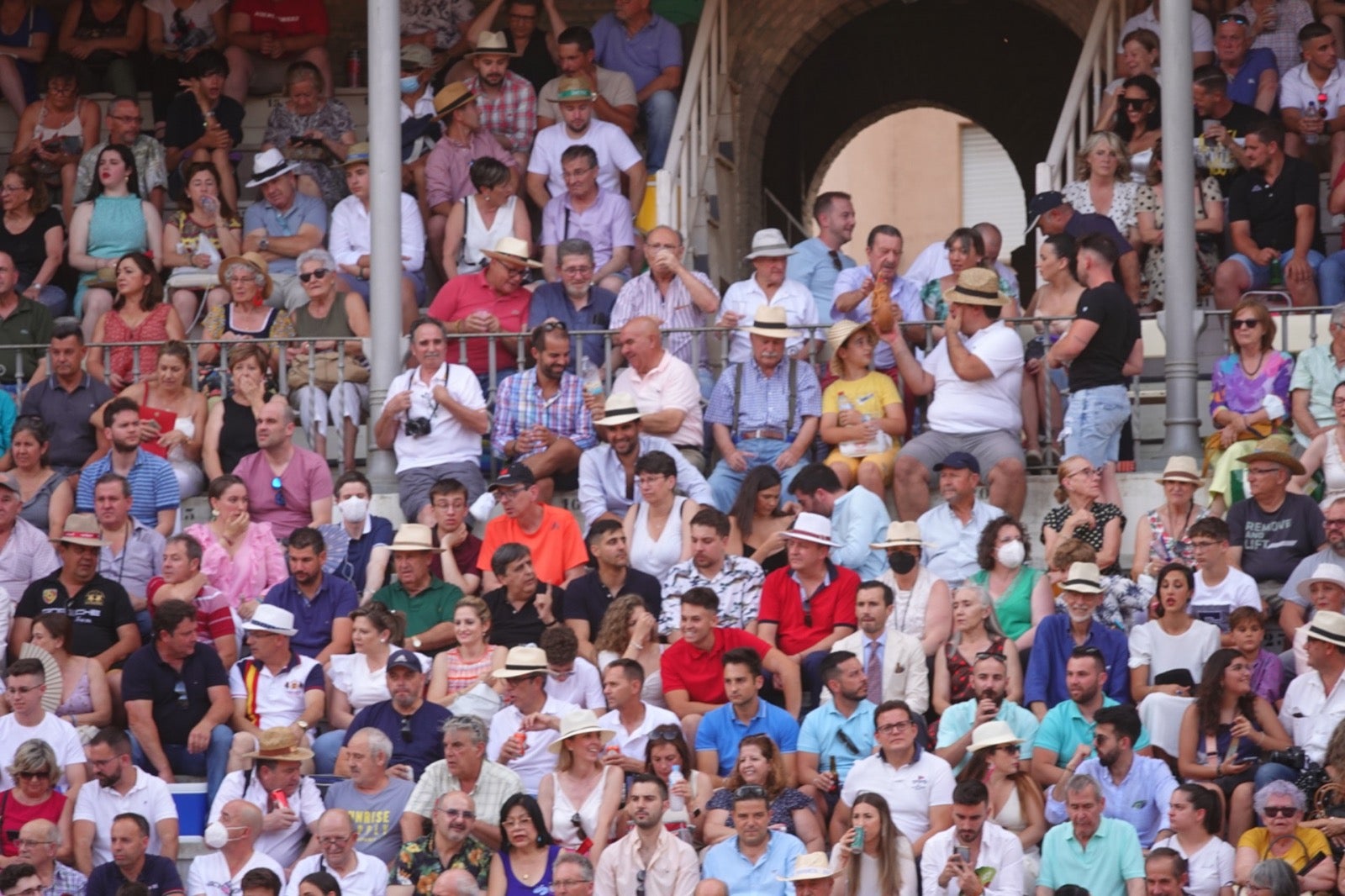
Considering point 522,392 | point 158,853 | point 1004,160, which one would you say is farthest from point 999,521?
point 1004,160

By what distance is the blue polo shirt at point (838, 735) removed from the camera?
11555mm

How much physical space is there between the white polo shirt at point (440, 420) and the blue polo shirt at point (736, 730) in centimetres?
248

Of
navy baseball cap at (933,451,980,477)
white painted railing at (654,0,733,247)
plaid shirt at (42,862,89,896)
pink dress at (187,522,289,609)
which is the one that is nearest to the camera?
plaid shirt at (42,862,89,896)

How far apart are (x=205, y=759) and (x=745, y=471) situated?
→ 3036 millimetres

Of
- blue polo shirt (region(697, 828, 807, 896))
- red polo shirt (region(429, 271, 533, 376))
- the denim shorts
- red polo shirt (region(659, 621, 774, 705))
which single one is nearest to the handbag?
red polo shirt (region(429, 271, 533, 376))

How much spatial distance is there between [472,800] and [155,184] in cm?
596

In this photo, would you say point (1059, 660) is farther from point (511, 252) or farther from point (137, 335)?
point (137, 335)

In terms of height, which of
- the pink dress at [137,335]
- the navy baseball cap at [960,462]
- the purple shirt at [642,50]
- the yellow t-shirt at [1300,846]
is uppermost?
the purple shirt at [642,50]

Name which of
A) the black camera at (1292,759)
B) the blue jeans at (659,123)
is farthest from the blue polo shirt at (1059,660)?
the blue jeans at (659,123)

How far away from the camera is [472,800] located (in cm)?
1149

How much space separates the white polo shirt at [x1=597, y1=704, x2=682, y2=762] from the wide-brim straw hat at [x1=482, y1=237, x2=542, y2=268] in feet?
Answer: 10.8

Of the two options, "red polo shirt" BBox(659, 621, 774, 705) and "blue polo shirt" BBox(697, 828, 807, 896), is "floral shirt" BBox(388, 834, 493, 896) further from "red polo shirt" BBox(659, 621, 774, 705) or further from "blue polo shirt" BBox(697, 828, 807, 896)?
"red polo shirt" BBox(659, 621, 774, 705)

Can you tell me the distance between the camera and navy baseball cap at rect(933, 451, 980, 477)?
12.5 meters

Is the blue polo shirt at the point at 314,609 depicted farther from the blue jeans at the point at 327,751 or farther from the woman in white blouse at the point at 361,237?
the woman in white blouse at the point at 361,237
